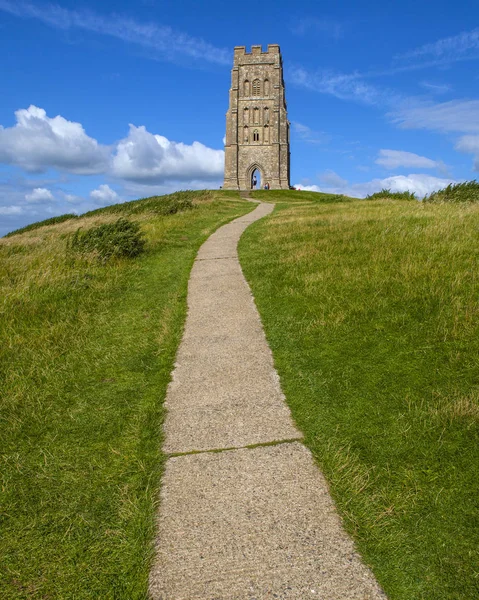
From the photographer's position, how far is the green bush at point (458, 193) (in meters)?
21.0

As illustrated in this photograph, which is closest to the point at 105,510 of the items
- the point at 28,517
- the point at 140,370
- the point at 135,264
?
the point at 28,517

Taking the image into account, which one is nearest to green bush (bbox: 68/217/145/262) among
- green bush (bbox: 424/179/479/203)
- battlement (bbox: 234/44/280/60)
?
green bush (bbox: 424/179/479/203)

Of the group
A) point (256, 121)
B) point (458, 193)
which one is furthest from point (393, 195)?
point (256, 121)

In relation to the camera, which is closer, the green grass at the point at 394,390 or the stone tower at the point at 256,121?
the green grass at the point at 394,390

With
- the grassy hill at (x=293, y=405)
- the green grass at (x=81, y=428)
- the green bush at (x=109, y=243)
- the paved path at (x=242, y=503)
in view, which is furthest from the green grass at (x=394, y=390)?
the green bush at (x=109, y=243)

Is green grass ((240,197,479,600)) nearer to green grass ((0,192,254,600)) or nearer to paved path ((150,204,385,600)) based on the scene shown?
paved path ((150,204,385,600))

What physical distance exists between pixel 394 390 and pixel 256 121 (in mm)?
60820

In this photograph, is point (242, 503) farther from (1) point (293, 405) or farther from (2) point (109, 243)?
(2) point (109, 243)

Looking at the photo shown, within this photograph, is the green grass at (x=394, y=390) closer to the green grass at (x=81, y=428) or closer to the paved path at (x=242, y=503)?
the paved path at (x=242, y=503)

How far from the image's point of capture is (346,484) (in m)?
3.15

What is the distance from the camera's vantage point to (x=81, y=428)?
4039mm

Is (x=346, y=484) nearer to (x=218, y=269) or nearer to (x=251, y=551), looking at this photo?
(x=251, y=551)

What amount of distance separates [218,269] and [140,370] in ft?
16.3

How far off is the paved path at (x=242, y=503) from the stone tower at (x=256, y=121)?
56.3 meters
